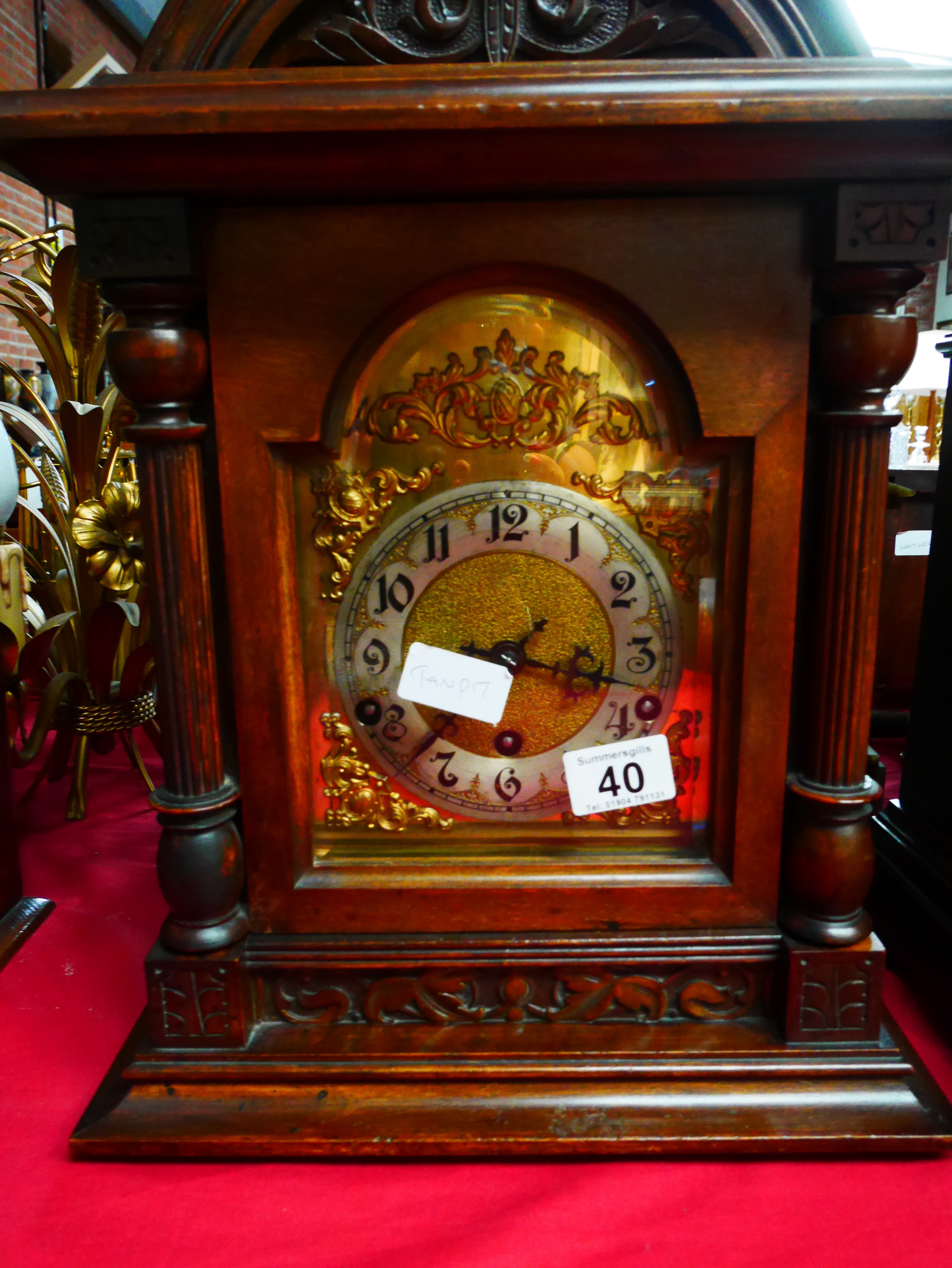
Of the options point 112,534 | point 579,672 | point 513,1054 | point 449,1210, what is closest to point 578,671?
point 579,672

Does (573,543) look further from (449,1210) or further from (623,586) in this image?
(449,1210)

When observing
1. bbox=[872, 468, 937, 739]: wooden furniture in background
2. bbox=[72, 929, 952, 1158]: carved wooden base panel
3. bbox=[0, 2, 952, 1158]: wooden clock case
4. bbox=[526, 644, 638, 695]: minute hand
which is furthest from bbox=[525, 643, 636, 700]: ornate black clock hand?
bbox=[872, 468, 937, 739]: wooden furniture in background

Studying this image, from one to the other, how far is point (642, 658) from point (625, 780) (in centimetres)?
12

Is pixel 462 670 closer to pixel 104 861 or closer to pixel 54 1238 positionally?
pixel 54 1238

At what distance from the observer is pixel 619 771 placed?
0.87 metres

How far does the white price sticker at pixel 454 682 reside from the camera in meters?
0.85

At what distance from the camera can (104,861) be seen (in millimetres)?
1322

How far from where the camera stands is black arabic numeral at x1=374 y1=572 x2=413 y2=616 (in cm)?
84

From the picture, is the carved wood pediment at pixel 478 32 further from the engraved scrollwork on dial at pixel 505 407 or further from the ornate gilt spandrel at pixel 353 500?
the ornate gilt spandrel at pixel 353 500

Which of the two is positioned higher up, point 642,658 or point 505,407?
point 505,407

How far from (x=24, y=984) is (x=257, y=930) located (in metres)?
0.39

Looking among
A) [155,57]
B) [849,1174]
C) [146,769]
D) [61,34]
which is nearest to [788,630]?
[849,1174]

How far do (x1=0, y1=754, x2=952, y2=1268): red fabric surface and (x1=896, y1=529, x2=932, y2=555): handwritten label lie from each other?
1.23 m

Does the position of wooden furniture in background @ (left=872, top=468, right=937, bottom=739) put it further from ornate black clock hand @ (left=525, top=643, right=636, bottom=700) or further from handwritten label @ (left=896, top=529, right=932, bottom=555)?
ornate black clock hand @ (left=525, top=643, right=636, bottom=700)
